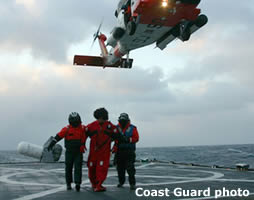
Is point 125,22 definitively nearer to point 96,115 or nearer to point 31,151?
point 96,115

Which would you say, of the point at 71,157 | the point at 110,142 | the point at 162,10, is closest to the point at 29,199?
the point at 71,157

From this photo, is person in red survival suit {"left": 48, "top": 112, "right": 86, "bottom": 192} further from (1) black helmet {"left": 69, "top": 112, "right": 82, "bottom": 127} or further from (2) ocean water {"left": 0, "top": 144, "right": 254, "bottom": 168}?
(2) ocean water {"left": 0, "top": 144, "right": 254, "bottom": 168}

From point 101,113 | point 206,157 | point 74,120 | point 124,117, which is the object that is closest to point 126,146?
point 124,117

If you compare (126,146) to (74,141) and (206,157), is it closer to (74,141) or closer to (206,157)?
(74,141)

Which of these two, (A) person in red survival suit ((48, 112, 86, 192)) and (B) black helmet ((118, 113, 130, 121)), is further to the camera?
(B) black helmet ((118, 113, 130, 121))

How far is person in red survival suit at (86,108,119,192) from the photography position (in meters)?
7.38

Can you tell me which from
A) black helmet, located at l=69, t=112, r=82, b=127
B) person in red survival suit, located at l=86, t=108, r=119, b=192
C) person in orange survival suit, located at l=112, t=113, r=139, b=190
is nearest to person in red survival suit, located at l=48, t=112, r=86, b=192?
black helmet, located at l=69, t=112, r=82, b=127

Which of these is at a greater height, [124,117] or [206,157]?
[124,117]

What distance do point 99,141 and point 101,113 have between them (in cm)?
70

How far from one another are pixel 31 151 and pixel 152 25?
57.5 ft

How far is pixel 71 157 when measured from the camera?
7438mm

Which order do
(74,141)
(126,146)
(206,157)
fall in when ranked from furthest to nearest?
(206,157) < (126,146) < (74,141)

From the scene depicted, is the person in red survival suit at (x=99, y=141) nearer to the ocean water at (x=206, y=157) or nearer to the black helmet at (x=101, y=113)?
the black helmet at (x=101, y=113)

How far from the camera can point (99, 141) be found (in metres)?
7.42
